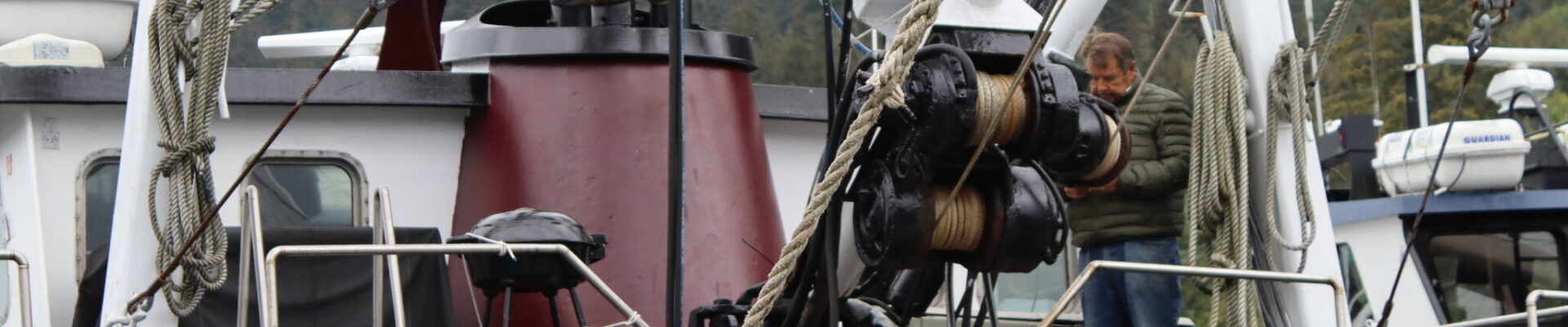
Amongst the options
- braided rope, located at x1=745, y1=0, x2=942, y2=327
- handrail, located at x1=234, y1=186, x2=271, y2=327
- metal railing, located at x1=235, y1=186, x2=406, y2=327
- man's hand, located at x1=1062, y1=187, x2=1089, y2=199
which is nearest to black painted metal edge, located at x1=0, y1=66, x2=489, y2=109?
metal railing, located at x1=235, y1=186, x2=406, y2=327

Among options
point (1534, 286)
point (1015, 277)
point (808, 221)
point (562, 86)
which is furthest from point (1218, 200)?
point (1534, 286)

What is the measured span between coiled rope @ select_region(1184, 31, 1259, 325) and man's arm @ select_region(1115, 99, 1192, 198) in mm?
456

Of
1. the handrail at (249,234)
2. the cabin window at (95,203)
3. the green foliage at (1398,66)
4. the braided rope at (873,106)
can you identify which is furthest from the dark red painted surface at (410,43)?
the green foliage at (1398,66)

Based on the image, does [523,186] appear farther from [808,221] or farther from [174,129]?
[808,221]

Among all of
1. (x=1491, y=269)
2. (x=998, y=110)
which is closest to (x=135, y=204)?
(x=998, y=110)

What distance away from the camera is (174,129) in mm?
4680

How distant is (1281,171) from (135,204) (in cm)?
310

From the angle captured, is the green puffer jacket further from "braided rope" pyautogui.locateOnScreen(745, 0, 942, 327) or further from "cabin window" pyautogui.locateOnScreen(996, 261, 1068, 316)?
"cabin window" pyautogui.locateOnScreen(996, 261, 1068, 316)

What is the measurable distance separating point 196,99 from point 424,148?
53.9 inches

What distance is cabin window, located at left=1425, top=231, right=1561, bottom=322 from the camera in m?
8.45

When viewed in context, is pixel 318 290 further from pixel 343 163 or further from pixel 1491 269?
pixel 1491 269

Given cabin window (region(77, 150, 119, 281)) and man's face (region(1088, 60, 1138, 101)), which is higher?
man's face (region(1088, 60, 1138, 101))

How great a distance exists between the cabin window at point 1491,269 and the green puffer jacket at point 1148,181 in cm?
359

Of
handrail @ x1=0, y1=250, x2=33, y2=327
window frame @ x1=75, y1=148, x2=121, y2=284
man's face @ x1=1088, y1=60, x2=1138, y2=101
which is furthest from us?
window frame @ x1=75, y1=148, x2=121, y2=284
